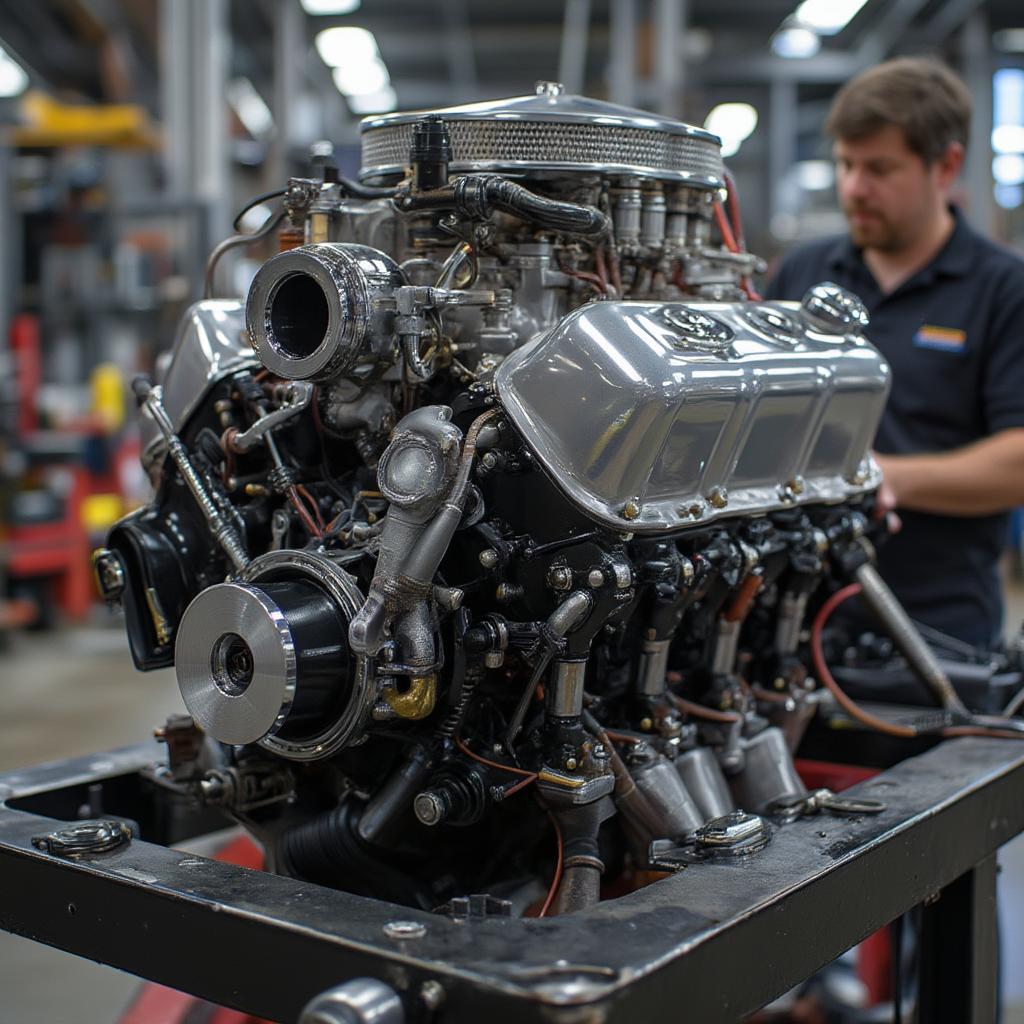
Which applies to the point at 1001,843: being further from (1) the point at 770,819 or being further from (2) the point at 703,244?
(2) the point at 703,244

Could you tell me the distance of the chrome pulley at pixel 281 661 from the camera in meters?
1.35

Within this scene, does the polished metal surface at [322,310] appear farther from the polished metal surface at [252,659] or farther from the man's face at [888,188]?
the man's face at [888,188]

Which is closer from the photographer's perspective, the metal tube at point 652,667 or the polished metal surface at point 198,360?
the metal tube at point 652,667

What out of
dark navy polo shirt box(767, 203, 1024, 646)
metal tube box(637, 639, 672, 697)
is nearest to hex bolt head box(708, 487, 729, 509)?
metal tube box(637, 639, 672, 697)

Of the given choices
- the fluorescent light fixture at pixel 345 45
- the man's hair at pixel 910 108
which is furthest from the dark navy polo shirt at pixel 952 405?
the fluorescent light fixture at pixel 345 45

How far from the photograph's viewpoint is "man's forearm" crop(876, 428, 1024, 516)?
2322mm

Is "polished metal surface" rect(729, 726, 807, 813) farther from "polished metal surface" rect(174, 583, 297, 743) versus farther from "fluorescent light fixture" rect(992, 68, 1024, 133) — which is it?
"fluorescent light fixture" rect(992, 68, 1024, 133)

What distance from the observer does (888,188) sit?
8.33 feet

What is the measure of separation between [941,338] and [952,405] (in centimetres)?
12

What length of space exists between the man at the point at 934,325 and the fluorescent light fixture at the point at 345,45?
8.33 metres

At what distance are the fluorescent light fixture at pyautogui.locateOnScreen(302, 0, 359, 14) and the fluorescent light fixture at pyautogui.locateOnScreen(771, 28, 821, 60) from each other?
10.2ft

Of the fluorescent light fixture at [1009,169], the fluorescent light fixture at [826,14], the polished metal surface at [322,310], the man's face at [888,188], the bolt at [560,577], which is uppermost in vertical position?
the fluorescent light fixture at [826,14]

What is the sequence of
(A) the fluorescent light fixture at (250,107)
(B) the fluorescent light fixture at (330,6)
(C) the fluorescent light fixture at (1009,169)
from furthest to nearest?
(A) the fluorescent light fixture at (250,107) → (C) the fluorescent light fixture at (1009,169) → (B) the fluorescent light fixture at (330,6)

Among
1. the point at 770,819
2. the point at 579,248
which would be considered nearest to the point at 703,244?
the point at 579,248
